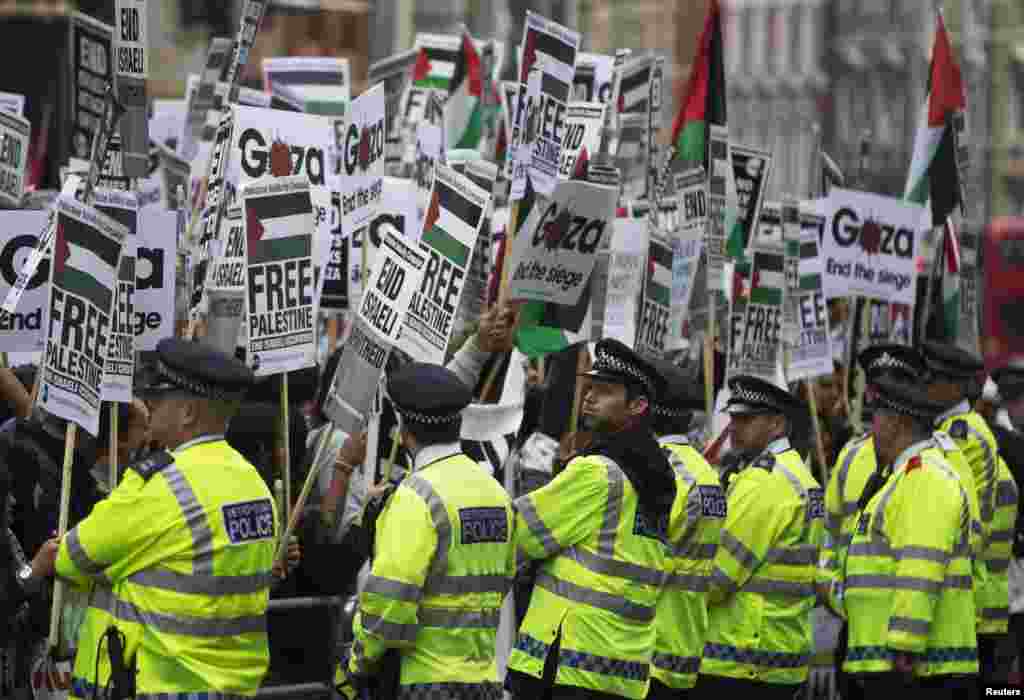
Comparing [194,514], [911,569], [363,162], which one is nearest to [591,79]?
[363,162]

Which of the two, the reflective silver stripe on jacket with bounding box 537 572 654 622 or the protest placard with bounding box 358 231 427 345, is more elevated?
the protest placard with bounding box 358 231 427 345

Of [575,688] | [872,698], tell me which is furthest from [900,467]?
[575,688]

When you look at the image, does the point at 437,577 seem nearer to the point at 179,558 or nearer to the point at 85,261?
the point at 179,558

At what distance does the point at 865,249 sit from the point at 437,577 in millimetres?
7295

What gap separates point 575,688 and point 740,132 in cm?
8474

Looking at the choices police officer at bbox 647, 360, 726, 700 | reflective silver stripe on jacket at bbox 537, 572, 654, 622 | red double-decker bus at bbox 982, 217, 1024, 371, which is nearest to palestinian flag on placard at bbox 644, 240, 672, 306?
police officer at bbox 647, 360, 726, 700

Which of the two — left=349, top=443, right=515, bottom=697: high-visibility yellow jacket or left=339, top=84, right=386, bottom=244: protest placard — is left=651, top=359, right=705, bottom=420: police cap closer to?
left=349, top=443, right=515, bottom=697: high-visibility yellow jacket

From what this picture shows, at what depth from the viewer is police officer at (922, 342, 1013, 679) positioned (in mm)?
12742

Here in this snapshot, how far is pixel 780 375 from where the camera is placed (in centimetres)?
1434

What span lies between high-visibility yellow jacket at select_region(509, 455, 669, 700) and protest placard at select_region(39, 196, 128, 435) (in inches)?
69.8

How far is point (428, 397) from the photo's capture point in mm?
8789

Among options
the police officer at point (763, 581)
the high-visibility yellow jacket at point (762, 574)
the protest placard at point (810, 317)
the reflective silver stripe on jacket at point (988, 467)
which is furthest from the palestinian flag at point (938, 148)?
the high-visibility yellow jacket at point (762, 574)

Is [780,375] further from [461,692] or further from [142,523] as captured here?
[142,523]

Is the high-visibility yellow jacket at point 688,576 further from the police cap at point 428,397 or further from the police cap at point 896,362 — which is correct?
the police cap at point 428,397
